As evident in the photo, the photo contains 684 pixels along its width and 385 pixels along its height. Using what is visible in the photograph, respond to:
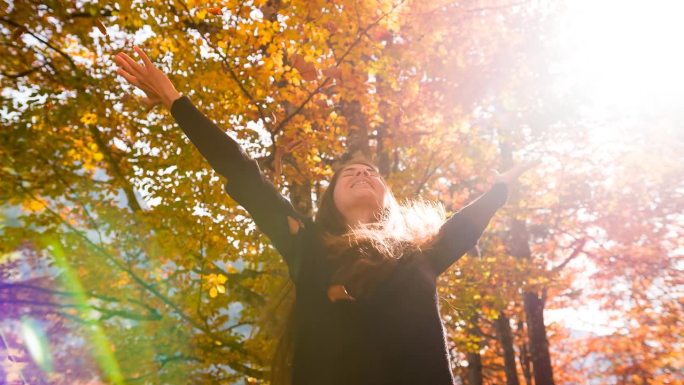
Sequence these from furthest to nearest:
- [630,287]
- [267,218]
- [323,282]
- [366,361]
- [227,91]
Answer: [630,287] < [227,91] < [267,218] < [323,282] < [366,361]

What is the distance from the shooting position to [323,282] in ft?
6.53

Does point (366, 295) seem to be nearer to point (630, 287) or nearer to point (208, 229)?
point (208, 229)

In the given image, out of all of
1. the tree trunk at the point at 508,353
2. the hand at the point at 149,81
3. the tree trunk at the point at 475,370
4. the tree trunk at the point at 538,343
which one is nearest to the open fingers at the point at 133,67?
the hand at the point at 149,81

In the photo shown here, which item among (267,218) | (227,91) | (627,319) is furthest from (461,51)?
(627,319)

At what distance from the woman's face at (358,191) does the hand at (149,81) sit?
42.2 inches

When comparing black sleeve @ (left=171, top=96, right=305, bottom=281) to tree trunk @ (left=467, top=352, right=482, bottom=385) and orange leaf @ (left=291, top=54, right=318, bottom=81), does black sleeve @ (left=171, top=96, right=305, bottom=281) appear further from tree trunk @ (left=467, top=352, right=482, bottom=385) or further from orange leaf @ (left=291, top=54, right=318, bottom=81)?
tree trunk @ (left=467, top=352, right=482, bottom=385)

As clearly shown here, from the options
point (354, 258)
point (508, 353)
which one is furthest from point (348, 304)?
point (508, 353)

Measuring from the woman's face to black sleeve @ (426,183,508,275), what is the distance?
0.42 metres

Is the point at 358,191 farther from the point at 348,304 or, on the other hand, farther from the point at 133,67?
the point at 133,67

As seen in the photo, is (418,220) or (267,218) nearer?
(267,218)

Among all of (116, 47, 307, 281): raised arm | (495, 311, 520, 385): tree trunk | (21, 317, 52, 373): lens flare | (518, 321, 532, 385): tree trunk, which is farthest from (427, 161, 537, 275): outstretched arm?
(518, 321, 532, 385): tree trunk

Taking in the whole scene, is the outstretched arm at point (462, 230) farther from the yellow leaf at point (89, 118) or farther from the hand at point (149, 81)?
the yellow leaf at point (89, 118)

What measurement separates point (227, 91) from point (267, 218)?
112 inches

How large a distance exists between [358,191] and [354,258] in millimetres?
504
